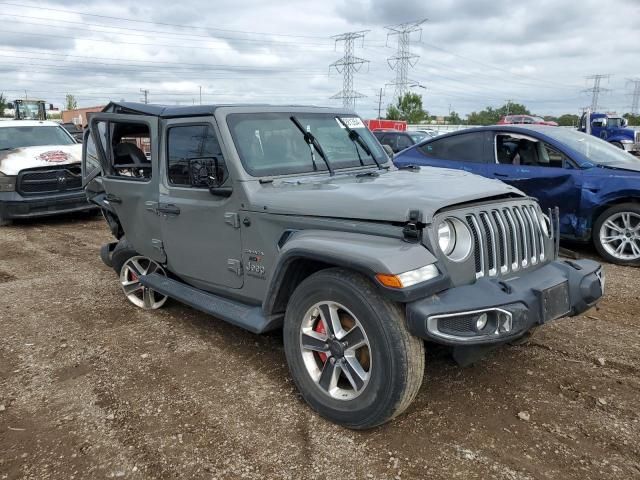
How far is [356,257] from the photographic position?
2.70 meters

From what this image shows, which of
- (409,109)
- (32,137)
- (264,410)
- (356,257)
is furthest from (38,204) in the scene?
(409,109)

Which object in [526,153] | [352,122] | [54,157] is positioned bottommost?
[54,157]

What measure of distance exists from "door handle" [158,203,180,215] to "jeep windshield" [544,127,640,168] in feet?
16.4

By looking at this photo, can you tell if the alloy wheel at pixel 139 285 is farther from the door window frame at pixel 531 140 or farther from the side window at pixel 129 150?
the door window frame at pixel 531 140

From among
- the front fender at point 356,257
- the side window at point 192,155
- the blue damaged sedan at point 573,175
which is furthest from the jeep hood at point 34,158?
the front fender at point 356,257

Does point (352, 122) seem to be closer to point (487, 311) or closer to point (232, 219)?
point (232, 219)

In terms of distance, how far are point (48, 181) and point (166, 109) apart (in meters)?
6.43

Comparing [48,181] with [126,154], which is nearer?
[126,154]

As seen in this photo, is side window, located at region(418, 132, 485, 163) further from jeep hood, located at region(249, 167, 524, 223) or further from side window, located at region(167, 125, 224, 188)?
side window, located at region(167, 125, 224, 188)

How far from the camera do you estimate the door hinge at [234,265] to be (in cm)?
369

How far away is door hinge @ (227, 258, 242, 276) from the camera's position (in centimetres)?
369

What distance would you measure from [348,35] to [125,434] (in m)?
55.5

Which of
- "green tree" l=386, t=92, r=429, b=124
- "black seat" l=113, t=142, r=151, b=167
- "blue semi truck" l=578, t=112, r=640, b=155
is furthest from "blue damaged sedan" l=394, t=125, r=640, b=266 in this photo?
"green tree" l=386, t=92, r=429, b=124

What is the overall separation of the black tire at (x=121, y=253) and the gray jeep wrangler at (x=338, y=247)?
377mm
